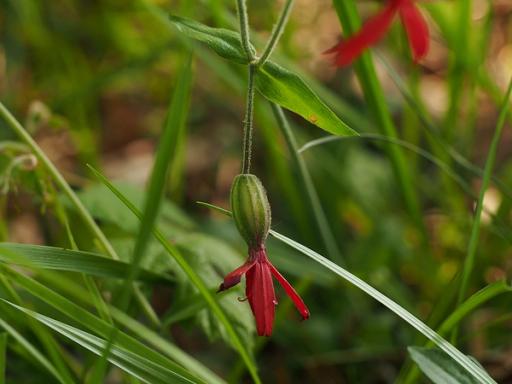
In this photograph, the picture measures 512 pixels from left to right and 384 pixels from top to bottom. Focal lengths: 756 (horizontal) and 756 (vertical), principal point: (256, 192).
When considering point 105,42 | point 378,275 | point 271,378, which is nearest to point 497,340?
point 378,275

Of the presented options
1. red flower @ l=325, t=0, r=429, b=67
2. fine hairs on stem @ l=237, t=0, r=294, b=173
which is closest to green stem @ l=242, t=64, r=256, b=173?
fine hairs on stem @ l=237, t=0, r=294, b=173

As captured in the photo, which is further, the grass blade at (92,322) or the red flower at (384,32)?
the grass blade at (92,322)

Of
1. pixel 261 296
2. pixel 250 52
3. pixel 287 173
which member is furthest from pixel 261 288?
pixel 287 173

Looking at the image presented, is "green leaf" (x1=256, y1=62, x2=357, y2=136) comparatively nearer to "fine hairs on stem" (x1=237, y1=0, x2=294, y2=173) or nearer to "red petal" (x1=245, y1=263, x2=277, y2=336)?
"fine hairs on stem" (x1=237, y1=0, x2=294, y2=173)

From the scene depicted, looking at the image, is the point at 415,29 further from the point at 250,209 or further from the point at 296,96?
the point at 250,209

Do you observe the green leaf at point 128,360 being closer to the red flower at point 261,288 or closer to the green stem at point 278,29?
the red flower at point 261,288

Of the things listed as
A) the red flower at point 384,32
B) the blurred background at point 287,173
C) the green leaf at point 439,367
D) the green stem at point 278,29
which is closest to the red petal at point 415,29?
the red flower at point 384,32
